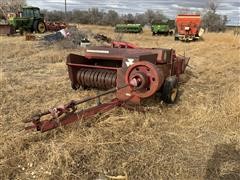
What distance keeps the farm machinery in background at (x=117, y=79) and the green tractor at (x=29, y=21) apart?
18892 millimetres

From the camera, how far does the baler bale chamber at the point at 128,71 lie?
523cm

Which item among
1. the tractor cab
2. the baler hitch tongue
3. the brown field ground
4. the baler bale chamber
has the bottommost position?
the brown field ground

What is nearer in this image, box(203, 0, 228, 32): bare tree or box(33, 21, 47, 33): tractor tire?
box(33, 21, 47, 33): tractor tire

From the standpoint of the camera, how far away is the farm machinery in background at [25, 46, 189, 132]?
4559 millimetres

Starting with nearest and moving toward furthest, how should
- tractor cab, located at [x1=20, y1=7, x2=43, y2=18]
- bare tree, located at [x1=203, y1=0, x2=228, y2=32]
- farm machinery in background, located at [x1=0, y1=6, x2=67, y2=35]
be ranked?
farm machinery in background, located at [x1=0, y1=6, x2=67, y2=35], tractor cab, located at [x1=20, y1=7, x2=43, y2=18], bare tree, located at [x1=203, y1=0, x2=228, y2=32]

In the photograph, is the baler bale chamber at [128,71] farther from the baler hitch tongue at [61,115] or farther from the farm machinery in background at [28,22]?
the farm machinery in background at [28,22]

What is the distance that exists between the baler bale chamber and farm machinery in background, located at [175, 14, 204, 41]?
16087 millimetres

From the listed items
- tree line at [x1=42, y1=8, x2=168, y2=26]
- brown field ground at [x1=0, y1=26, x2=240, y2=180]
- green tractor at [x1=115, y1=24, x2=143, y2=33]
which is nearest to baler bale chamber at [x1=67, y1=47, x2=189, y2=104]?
brown field ground at [x1=0, y1=26, x2=240, y2=180]

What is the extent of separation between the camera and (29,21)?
81.6 feet

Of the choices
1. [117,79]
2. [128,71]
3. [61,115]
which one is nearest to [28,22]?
[117,79]

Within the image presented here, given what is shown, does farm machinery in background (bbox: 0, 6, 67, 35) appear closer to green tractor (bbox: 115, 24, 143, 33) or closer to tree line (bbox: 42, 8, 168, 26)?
green tractor (bbox: 115, 24, 143, 33)

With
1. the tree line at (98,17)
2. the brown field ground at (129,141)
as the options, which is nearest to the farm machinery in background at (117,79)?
the brown field ground at (129,141)

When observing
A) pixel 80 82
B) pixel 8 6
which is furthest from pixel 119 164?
pixel 8 6

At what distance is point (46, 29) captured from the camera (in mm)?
26734
